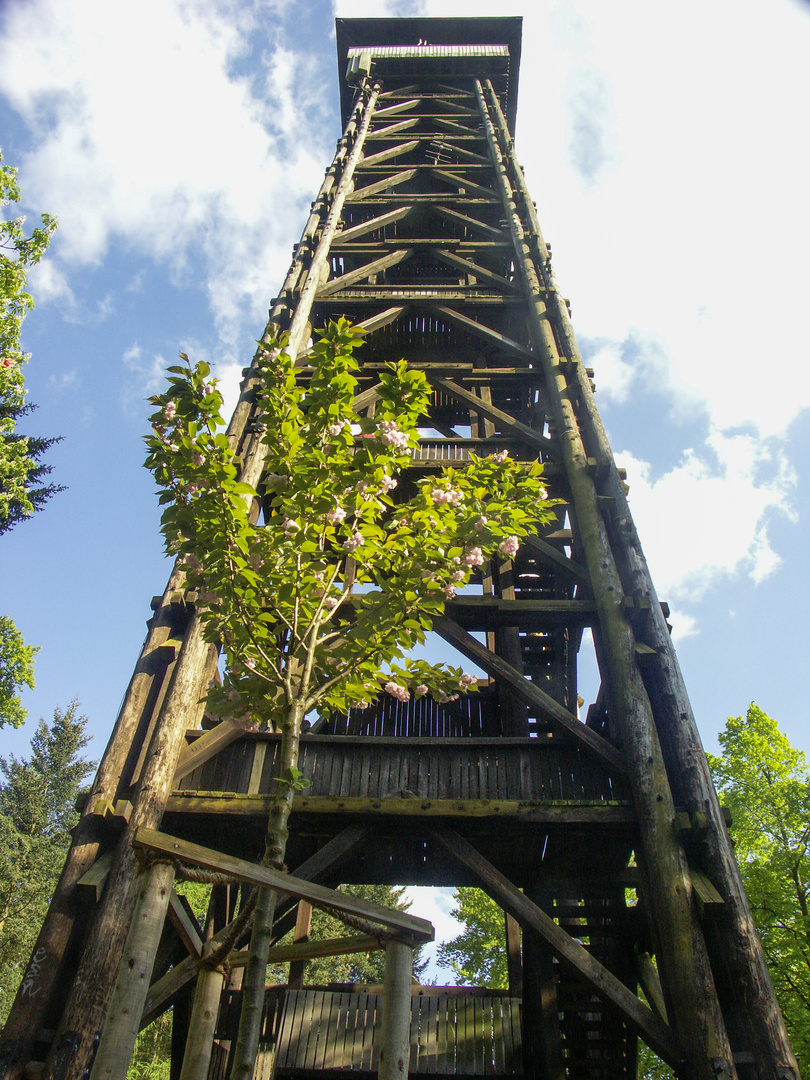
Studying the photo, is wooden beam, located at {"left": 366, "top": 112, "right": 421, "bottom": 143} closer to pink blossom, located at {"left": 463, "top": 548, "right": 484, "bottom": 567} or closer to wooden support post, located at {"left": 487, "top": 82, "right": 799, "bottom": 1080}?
wooden support post, located at {"left": 487, "top": 82, "right": 799, "bottom": 1080}

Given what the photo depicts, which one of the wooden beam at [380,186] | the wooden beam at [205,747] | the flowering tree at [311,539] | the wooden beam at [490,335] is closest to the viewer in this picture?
the flowering tree at [311,539]

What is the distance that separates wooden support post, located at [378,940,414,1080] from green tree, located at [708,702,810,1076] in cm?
973

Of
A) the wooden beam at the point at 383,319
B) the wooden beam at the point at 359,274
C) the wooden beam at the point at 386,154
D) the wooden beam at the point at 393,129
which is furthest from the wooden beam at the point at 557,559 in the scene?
the wooden beam at the point at 393,129

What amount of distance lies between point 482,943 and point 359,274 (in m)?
18.9

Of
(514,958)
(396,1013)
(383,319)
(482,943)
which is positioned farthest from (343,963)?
(396,1013)

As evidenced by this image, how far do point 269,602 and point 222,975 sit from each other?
1743 millimetres

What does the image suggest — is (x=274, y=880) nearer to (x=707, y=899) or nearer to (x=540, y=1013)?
(x=707, y=899)

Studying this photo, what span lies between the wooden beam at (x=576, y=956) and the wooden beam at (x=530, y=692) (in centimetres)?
111

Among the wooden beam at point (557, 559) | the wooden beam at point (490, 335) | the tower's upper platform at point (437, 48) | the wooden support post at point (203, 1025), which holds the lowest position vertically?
the wooden support post at point (203, 1025)

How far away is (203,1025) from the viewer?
9.48ft

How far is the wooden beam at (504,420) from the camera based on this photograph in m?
7.62

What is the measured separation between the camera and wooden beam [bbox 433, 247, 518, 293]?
33.0 feet

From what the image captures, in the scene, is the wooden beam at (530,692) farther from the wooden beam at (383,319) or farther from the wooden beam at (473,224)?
the wooden beam at (473,224)

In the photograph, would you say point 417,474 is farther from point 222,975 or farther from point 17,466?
point 17,466
